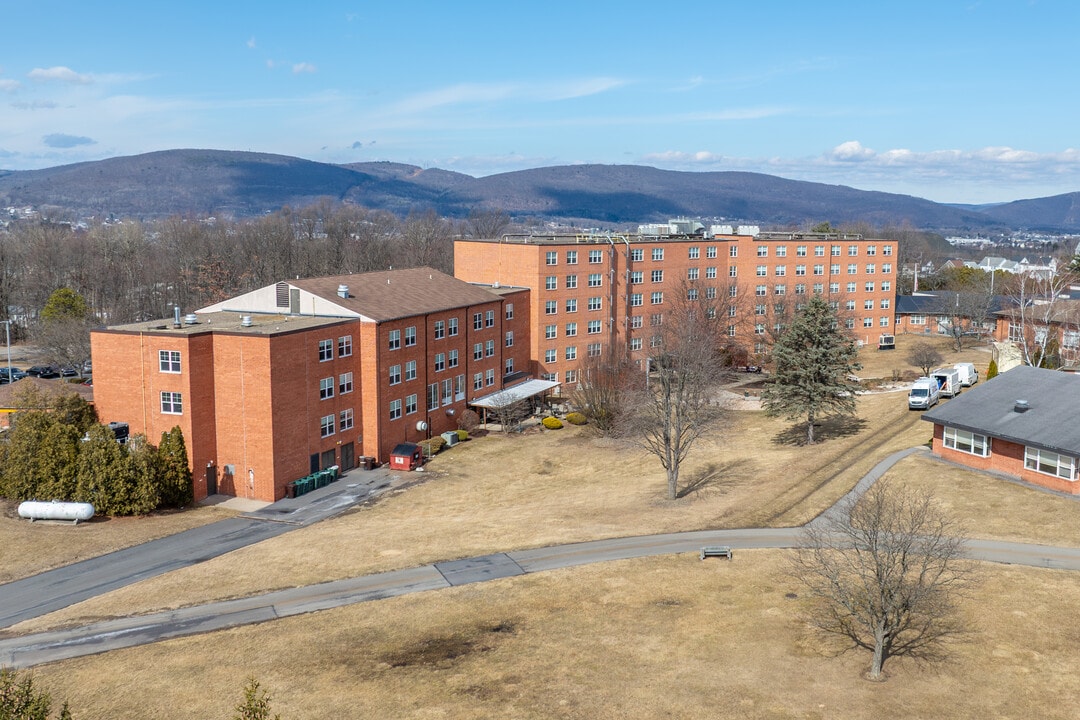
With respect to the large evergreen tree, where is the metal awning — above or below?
below

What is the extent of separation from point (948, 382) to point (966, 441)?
22590 mm

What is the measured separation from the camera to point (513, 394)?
76.5m

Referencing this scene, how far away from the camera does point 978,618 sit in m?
33.3

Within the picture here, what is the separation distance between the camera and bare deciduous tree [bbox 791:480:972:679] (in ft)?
96.8

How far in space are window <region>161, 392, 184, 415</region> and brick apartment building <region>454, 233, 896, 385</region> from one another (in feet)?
124

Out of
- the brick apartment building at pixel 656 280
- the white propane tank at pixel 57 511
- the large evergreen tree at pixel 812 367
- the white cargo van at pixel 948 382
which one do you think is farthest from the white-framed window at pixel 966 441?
the white propane tank at pixel 57 511

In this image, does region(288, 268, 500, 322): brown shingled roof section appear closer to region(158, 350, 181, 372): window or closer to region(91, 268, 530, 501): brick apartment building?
region(91, 268, 530, 501): brick apartment building

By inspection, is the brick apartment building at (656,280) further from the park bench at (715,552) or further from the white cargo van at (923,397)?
the park bench at (715,552)

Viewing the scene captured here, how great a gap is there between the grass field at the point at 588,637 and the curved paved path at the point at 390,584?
3.63 ft

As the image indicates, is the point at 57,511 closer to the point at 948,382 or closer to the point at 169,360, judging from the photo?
the point at 169,360

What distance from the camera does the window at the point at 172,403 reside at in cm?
5581

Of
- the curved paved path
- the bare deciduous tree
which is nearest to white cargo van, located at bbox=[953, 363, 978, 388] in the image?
the curved paved path

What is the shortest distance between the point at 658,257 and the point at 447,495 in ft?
160

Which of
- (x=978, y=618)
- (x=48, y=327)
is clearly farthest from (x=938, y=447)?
(x=48, y=327)
